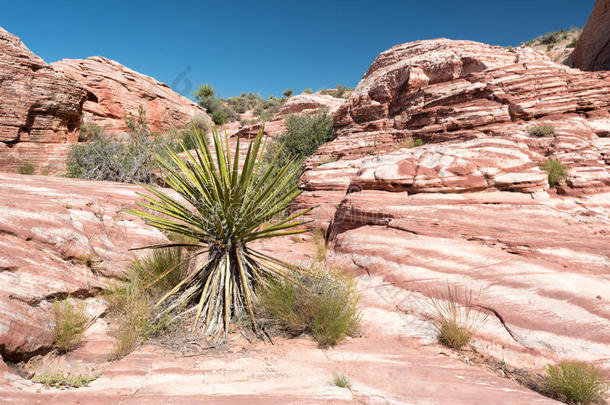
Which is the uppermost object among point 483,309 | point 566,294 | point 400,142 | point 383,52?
point 383,52

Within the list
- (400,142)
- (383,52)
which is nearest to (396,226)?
(400,142)

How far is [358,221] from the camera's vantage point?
20.0ft

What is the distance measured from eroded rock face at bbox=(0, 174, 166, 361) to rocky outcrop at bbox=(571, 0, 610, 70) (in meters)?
17.5

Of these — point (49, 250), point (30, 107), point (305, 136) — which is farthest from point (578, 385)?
point (30, 107)

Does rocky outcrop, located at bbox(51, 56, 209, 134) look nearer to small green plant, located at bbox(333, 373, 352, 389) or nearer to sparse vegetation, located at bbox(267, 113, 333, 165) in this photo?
sparse vegetation, located at bbox(267, 113, 333, 165)

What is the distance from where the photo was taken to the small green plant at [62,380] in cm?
208

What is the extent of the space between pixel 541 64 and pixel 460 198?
7.02 meters

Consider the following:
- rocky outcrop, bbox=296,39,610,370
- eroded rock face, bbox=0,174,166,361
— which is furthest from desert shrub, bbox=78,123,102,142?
rocky outcrop, bbox=296,39,610,370

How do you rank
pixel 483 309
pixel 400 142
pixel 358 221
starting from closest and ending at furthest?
pixel 483 309
pixel 358 221
pixel 400 142

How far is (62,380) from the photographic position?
82.9 inches

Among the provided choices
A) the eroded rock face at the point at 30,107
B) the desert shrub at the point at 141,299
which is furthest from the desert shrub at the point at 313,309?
the eroded rock face at the point at 30,107

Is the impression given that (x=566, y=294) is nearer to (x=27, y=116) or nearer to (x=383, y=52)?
(x=383, y=52)

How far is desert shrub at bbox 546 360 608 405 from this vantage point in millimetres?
2303

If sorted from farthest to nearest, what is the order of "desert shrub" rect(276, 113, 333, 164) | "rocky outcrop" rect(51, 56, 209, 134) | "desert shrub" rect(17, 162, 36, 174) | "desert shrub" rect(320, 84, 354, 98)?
"desert shrub" rect(320, 84, 354, 98) < "rocky outcrop" rect(51, 56, 209, 134) < "desert shrub" rect(276, 113, 333, 164) < "desert shrub" rect(17, 162, 36, 174)
